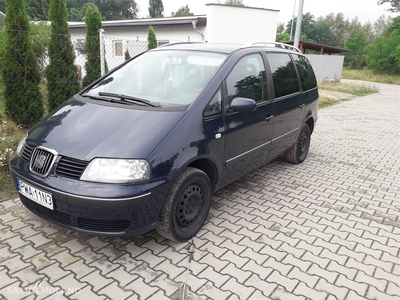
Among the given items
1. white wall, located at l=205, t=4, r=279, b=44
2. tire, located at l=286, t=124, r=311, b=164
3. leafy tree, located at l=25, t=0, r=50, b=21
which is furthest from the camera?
leafy tree, located at l=25, t=0, r=50, b=21

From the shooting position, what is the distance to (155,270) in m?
2.60

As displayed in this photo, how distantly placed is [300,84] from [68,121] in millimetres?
3427

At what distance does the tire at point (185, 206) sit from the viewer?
8.72 ft

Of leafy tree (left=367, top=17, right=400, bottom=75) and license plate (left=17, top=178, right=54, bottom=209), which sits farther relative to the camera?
leafy tree (left=367, top=17, right=400, bottom=75)

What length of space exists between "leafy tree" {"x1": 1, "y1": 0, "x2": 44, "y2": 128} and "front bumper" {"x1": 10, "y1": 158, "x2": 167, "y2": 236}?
11.4 ft

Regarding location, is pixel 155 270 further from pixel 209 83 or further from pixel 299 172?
pixel 299 172

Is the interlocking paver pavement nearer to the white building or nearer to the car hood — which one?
the car hood

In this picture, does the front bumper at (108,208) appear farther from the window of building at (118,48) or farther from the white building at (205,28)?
the window of building at (118,48)

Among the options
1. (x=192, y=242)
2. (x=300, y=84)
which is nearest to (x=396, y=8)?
(x=300, y=84)

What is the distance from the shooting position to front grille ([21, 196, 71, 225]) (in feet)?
8.18

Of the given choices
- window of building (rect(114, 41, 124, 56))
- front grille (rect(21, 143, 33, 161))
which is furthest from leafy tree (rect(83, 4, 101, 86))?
window of building (rect(114, 41, 124, 56))

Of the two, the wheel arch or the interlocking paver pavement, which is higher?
the wheel arch

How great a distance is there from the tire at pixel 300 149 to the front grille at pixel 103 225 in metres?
3.49

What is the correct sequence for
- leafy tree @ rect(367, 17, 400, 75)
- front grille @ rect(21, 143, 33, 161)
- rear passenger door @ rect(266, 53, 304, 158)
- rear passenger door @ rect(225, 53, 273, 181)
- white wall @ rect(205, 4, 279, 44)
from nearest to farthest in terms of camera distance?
front grille @ rect(21, 143, 33, 161)
rear passenger door @ rect(225, 53, 273, 181)
rear passenger door @ rect(266, 53, 304, 158)
white wall @ rect(205, 4, 279, 44)
leafy tree @ rect(367, 17, 400, 75)
